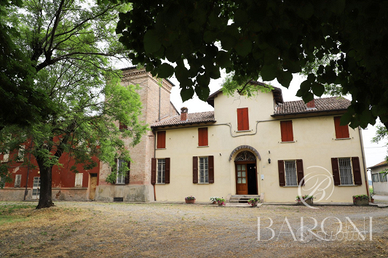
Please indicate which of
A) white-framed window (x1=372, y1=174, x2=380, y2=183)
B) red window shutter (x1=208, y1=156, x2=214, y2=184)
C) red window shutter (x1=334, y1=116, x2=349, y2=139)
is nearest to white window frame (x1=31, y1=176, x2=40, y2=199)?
red window shutter (x1=208, y1=156, x2=214, y2=184)

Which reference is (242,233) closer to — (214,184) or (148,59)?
(148,59)

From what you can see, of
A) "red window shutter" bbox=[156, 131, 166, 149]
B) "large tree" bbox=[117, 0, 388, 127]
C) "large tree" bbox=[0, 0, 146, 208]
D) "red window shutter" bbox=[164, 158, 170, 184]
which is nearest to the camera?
"large tree" bbox=[117, 0, 388, 127]

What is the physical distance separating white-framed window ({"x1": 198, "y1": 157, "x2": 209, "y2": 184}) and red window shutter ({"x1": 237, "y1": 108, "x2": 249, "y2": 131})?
10.8 ft

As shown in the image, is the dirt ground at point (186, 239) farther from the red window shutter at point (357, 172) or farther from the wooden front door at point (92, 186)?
the wooden front door at point (92, 186)

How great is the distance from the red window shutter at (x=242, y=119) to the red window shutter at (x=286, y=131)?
7.52 ft

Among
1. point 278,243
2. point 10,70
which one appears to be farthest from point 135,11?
point 278,243

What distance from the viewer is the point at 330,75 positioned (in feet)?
6.89

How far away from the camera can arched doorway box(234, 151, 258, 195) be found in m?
17.3

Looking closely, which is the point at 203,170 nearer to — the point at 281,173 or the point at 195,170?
the point at 195,170

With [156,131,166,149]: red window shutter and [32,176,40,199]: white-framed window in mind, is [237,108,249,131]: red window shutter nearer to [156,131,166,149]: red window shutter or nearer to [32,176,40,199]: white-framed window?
[156,131,166,149]: red window shutter

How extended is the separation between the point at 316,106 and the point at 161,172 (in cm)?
1172

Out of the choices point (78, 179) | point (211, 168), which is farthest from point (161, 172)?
point (78, 179)

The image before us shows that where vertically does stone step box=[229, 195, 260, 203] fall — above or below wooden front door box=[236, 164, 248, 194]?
below

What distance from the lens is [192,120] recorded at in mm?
19047
